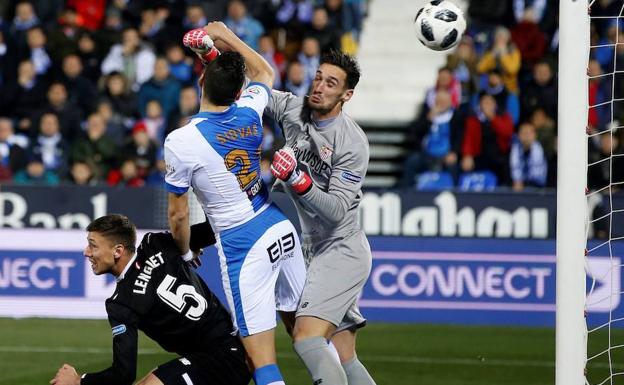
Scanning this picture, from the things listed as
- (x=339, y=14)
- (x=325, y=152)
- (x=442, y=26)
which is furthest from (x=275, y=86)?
(x=325, y=152)

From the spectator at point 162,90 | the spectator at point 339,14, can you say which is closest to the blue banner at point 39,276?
the spectator at point 162,90

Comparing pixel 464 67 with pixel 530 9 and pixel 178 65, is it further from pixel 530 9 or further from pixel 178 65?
pixel 178 65

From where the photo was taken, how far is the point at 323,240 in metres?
6.92

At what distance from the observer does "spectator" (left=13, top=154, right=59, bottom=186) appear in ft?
46.8

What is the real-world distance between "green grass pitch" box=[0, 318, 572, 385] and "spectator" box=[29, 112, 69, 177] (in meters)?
3.09

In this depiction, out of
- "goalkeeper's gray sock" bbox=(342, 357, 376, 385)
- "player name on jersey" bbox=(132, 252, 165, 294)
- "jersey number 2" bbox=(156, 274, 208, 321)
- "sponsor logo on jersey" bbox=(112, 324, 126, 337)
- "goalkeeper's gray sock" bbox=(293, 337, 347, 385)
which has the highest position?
"player name on jersey" bbox=(132, 252, 165, 294)

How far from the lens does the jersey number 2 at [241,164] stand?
20.7ft

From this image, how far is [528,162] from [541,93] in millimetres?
1136

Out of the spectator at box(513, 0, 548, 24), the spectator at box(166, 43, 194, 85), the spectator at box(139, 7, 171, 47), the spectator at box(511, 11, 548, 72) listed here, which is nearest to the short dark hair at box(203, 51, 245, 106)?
the spectator at box(166, 43, 194, 85)

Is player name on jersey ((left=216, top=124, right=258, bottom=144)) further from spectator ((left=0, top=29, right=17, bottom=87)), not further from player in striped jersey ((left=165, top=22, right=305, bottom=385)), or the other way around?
spectator ((left=0, top=29, right=17, bottom=87))

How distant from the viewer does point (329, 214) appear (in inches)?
257

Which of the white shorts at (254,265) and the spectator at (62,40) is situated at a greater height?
the spectator at (62,40)

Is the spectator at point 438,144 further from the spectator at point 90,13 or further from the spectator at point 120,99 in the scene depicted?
the spectator at point 90,13

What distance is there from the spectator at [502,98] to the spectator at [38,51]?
565cm
